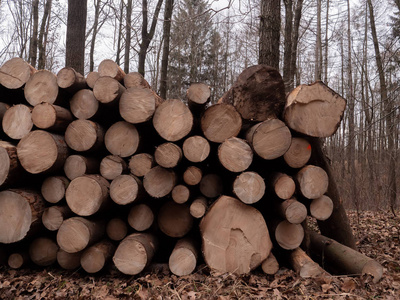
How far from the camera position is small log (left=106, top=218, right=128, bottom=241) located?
10.8ft

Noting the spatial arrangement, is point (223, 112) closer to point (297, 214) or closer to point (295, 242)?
point (297, 214)

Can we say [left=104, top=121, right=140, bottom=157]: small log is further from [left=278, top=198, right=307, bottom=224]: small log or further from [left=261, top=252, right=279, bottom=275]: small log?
[left=261, top=252, right=279, bottom=275]: small log

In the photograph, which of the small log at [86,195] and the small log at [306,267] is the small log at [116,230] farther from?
the small log at [306,267]

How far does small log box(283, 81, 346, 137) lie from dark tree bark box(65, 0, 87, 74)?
453 cm

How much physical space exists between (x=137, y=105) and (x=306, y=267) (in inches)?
92.2

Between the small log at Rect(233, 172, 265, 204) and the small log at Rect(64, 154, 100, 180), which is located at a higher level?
the small log at Rect(64, 154, 100, 180)

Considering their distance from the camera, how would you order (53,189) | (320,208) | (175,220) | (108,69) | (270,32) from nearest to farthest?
(53,189) < (320,208) < (175,220) < (108,69) < (270,32)

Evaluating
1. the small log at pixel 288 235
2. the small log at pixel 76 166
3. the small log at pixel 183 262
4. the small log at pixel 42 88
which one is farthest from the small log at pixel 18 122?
the small log at pixel 288 235

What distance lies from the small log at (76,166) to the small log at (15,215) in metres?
0.45

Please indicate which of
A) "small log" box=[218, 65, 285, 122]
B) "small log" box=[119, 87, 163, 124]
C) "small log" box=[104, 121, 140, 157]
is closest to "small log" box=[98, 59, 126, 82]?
"small log" box=[119, 87, 163, 124]

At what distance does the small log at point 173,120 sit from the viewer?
120 inches

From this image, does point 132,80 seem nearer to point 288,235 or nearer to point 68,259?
point 68,259

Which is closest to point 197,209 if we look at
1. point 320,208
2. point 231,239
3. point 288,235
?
point 231,239

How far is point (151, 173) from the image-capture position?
3.11m
